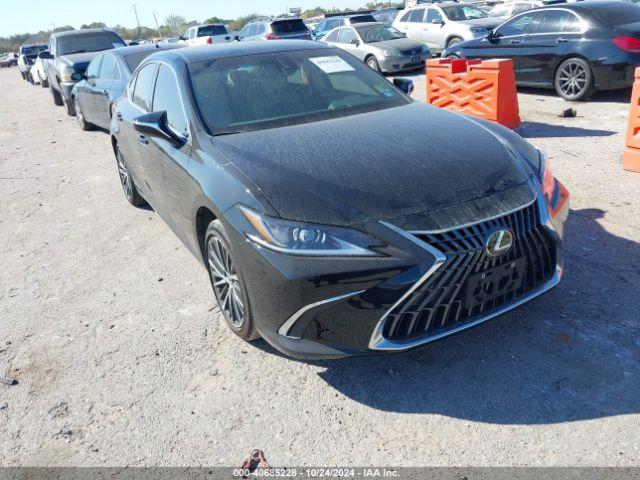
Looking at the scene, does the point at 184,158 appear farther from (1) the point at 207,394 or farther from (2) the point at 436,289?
(2) the point at 436,289

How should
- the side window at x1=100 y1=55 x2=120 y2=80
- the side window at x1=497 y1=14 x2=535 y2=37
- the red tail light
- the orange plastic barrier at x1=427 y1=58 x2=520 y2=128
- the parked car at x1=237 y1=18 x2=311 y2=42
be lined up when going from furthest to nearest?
the parked car at x1=237 y1=18 x2=311 y2=42 → the side window at x1=497 y1=14 x2=535 y2=37 → the side window at x1=100 y1=55 x2=120 y2=80 → the red tail light → the orange plastic barrier at x1=427 y1=58 x2=520 y2=128

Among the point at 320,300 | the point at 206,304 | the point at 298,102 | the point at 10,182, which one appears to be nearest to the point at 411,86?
the point at 298,102

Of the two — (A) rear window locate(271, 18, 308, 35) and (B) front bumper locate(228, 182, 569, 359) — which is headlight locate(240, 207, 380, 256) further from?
(A) rear window locate(271, 18, 308, 35)

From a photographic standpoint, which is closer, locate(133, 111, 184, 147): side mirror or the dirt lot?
the dirt lot

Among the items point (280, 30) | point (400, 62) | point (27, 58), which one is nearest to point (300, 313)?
point (400, 62)

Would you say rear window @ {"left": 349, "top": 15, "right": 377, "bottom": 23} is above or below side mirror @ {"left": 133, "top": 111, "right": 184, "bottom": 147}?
below

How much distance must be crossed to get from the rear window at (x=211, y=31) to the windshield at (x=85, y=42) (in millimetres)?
13364

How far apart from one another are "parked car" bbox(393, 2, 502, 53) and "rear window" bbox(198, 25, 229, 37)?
11.9 metres

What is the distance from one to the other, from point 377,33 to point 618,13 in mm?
7768

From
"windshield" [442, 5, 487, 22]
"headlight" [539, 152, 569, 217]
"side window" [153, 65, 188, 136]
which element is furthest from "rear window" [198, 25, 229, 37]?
"headlight" [539, 152, 569, 217]

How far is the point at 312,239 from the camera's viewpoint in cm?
268

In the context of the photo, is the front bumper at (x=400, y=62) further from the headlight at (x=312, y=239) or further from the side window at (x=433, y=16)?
the headlight at (x=312, y=239)

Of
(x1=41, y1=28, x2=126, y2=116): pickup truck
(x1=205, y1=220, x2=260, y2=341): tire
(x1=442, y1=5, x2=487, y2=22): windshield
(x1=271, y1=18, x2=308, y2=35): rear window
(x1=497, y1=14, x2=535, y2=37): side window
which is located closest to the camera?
(x1=205, y1=220, x2=260, y2=341): tire

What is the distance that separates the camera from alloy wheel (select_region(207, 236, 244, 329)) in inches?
126
